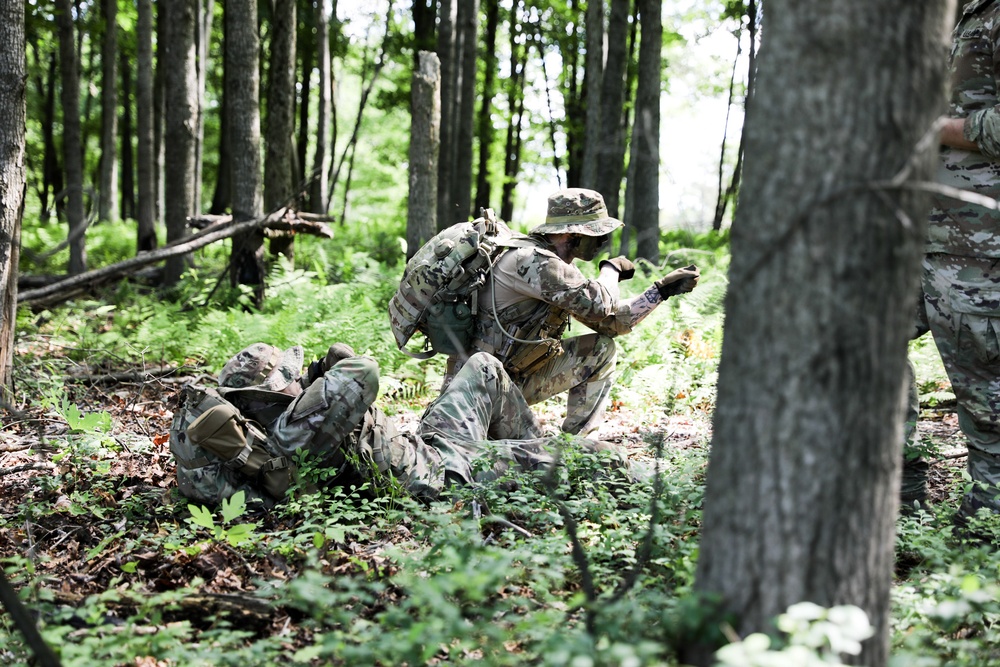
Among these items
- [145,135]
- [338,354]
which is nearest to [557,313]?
[338,354]

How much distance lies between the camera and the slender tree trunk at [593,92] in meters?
11.9

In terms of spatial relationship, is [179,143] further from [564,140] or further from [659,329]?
[564,140]

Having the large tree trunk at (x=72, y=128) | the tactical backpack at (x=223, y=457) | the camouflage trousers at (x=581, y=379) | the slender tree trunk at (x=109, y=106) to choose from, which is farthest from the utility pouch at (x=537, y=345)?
the slender tree trunk at (x=109, y=106)

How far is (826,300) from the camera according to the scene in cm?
202

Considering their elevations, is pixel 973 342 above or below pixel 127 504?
above

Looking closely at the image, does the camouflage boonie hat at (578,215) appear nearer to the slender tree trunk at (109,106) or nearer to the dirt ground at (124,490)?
the dirt ground at (124,490)

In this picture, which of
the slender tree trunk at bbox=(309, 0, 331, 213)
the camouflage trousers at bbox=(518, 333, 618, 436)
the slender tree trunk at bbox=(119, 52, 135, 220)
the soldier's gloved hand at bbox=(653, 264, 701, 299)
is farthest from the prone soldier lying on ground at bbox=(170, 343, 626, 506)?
the slender tree trunk at bbox=(119, 52, 135, 220)

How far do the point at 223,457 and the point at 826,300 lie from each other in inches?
123

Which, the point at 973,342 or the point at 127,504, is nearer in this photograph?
the point at 973,342

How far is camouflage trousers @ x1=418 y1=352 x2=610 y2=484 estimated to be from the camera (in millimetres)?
4699

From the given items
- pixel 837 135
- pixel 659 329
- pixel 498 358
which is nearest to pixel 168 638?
pixel 837 135

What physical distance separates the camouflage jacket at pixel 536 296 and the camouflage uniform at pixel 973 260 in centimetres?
205

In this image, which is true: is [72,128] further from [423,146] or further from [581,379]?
[581,379]

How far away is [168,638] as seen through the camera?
2.63m
